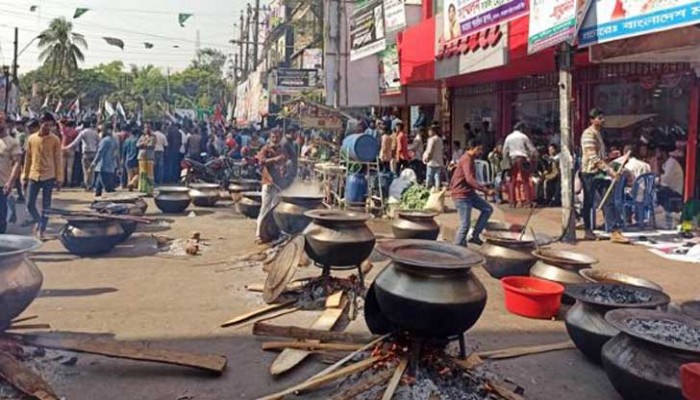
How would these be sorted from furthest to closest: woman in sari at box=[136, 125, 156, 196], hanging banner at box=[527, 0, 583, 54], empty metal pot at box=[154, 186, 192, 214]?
woman in sari at box=[136, 125, 156, 196] < empty metal pot at box=[154, 186, 192, 214] < hanging banner at box=[527, 0, 583, 54]

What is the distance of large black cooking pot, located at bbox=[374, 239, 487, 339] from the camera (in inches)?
162

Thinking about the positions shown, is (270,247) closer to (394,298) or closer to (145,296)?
(145,296)

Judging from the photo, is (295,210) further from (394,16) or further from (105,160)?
(394,16)

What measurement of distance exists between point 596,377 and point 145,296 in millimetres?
5049

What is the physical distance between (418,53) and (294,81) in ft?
51.4

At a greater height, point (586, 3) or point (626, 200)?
point (586, 3)

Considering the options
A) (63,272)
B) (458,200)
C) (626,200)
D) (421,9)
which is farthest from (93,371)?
(421,9)

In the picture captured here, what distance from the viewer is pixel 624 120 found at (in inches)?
494

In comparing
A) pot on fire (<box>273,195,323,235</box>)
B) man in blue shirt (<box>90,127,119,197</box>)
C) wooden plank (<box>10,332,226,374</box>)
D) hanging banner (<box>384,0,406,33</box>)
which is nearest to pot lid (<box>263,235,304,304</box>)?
wooden plank (<box>10,332,226,374</box>)

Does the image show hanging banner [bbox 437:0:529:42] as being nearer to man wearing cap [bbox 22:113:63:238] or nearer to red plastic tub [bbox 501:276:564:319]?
red plastic tub [bbox 501:276:564:319]

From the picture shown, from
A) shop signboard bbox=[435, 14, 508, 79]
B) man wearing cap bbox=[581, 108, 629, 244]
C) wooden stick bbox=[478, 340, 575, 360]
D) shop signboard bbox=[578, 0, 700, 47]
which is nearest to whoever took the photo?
wooden stick bbox=[478, 340, 575, 360]

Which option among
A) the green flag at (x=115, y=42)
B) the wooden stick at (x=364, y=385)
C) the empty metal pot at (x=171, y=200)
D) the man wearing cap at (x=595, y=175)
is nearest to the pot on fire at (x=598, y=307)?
the wooden stick at (x=364, y=385)

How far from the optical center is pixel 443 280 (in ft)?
13.7

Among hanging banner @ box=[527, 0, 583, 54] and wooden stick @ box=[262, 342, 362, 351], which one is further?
hanging banner @ box=[527, 0, 583, 54]
